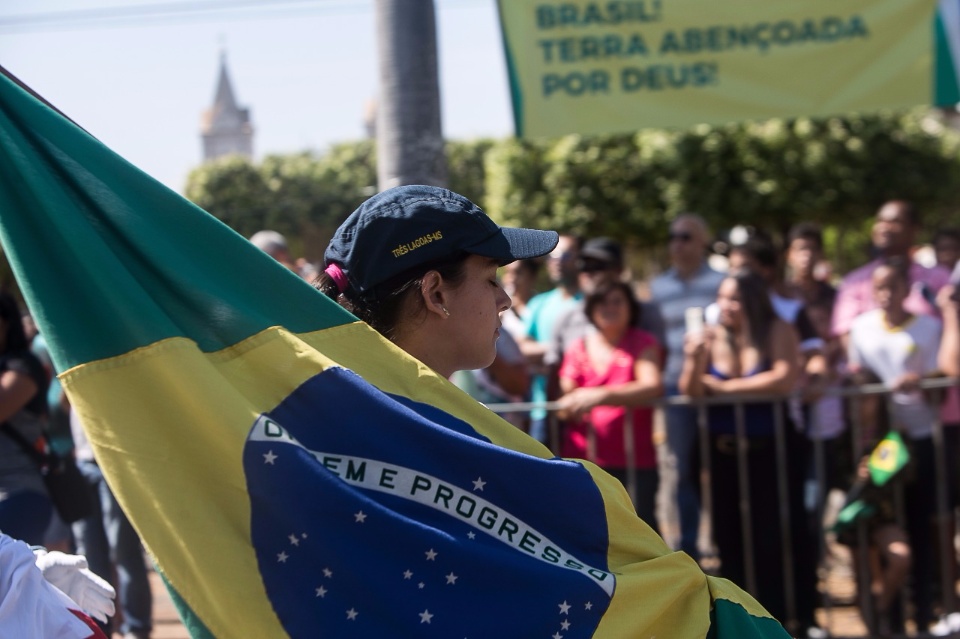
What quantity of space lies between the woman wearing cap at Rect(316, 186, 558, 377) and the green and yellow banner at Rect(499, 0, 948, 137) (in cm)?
407

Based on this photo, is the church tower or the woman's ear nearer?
the woman's ear

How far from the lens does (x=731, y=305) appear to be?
229 inches

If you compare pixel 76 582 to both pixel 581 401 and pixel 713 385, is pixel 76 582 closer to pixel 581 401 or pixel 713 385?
pixel 581 401

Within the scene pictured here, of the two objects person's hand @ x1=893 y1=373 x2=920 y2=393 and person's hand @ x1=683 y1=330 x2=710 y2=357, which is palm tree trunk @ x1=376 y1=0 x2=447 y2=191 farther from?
person's hand @ x1=893 y1=373 x2=920 y2=393

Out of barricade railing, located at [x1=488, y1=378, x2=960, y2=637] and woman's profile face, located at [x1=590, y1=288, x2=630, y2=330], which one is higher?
woman's profile face, located at [x1=590, y1=288, x2=630, y2=330]

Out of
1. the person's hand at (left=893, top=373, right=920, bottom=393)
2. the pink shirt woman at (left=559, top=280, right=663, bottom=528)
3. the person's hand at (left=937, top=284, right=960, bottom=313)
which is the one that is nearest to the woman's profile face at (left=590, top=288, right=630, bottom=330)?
the pink shirt woman at (left=559, top=280, right=663, bottom=528)

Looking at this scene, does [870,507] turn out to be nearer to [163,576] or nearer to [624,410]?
[624,410]

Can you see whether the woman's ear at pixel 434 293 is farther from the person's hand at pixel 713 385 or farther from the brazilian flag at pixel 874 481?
the brazilian flag at pixel 874 481

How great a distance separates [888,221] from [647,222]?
1757 cm

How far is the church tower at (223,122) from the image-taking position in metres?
98.5

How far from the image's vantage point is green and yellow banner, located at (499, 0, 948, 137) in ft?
20.7

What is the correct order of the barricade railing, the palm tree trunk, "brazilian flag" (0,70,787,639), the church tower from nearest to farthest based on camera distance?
"brazilian flag" (0,70,787,639) → the palm tree trunk → the barricade railing → the church tower

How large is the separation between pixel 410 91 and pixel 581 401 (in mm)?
2053

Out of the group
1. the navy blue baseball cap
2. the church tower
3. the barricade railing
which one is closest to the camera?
the navy blue baseball cap
